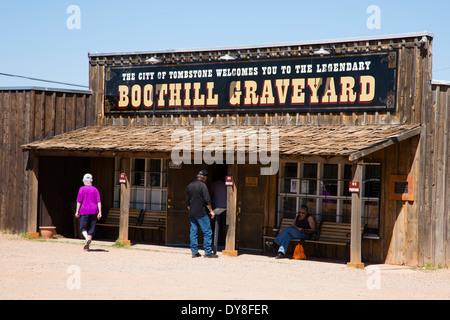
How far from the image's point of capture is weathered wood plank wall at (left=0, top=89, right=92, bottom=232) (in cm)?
1750

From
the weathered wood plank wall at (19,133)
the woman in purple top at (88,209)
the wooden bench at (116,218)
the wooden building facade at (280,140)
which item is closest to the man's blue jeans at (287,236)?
the wooden building facade at (280,140)

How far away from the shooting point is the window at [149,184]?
17578 millimetres

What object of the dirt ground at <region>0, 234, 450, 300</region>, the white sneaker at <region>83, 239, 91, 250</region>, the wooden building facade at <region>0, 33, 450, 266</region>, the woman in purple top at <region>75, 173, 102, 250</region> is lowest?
the dirt ground at <region>0, 234, 450, 300</region>

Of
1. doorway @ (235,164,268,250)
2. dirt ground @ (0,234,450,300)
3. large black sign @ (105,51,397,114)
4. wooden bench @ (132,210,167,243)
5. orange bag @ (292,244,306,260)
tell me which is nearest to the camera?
dirt ground @ (0,234,450,300)

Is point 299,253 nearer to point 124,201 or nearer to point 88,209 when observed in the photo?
point 124,201

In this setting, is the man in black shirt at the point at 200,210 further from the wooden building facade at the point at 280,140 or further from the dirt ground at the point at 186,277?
the wooden building facade at the point at 280,140

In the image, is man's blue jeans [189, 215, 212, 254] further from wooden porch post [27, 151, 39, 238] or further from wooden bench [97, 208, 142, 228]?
wooden porch post [27, 151, 39, 238]

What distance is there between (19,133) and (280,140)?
7.20 metres

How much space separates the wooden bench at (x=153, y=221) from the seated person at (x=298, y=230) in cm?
356

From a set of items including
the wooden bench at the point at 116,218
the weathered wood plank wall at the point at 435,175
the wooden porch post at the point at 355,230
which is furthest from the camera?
the wooden bench at the point at 116,218

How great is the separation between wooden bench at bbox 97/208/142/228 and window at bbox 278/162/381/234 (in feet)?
13.3

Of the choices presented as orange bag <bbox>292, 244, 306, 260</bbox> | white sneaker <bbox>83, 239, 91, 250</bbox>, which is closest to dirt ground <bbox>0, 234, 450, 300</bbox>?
white sneaker <bbox>83, 239, 91, 250</bbox>

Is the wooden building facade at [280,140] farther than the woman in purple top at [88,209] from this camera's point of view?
No
